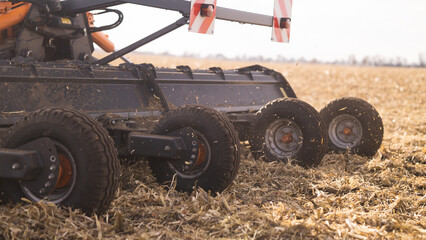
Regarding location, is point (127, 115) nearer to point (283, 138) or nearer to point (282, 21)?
point (283, 138)

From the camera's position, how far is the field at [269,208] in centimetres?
311

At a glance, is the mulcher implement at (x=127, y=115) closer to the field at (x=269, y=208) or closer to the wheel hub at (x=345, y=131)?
the wheel hub at (x=345, y=131)

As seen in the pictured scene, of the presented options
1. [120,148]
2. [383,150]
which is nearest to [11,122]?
[120,148]

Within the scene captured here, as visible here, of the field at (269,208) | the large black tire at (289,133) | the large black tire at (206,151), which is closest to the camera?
the field at (269,208)

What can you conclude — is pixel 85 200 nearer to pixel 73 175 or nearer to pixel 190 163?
pixel 73 175

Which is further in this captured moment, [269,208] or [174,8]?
[174,8]

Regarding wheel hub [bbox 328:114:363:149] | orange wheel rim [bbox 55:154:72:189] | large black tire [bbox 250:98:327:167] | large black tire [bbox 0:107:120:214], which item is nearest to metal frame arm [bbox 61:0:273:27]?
large black tire [bbox 250:98:327:167]

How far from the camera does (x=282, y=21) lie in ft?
19.0

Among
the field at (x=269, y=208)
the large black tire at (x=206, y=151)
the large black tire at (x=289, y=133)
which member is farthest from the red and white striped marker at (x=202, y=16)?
the field at (x=269, y=208)

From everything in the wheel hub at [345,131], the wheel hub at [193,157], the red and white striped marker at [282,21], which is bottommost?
the wheel hub at [345,131]

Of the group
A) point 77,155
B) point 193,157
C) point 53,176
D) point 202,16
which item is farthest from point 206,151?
point 202,16

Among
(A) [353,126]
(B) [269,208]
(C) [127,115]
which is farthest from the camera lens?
(A) [353,126]

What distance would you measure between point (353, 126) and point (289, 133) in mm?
1217

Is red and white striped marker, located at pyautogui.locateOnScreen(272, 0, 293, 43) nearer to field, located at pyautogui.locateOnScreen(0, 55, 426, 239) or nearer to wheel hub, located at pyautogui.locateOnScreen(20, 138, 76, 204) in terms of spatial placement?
field, located at pyautogui.locateOnScreen(0, 55, 426, 239)
